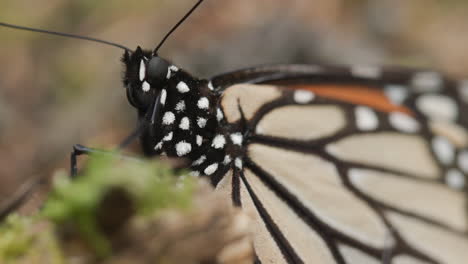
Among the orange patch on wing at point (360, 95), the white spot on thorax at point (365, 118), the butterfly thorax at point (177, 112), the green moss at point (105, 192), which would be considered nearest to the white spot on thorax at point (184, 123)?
the butterfly thorax at point (177, 112)

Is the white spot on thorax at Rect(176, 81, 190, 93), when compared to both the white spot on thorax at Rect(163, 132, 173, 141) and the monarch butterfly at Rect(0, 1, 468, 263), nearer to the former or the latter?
the monarch butterfly at Rect(0, 1, 468, 263)

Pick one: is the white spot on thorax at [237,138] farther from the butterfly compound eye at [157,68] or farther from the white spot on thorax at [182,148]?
the butterfly compound eye at [157,68]

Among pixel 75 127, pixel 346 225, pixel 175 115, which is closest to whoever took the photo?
pixel 175 115

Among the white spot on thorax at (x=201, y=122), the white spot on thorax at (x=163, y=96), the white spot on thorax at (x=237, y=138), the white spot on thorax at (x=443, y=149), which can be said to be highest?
the white spot on thorax at (x=163, y=96)

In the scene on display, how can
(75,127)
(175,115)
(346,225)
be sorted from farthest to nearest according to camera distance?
(75,127)
(346,225)
(175,115)

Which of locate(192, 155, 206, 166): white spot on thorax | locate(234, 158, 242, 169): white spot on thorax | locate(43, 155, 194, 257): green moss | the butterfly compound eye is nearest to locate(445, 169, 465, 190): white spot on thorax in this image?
locate(234, 158, 242, 169): white spot on thorax

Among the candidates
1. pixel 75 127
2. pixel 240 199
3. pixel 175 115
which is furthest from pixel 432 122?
pixel 75 127

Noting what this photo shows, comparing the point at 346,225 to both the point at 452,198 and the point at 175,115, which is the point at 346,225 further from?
the point at 175,115
